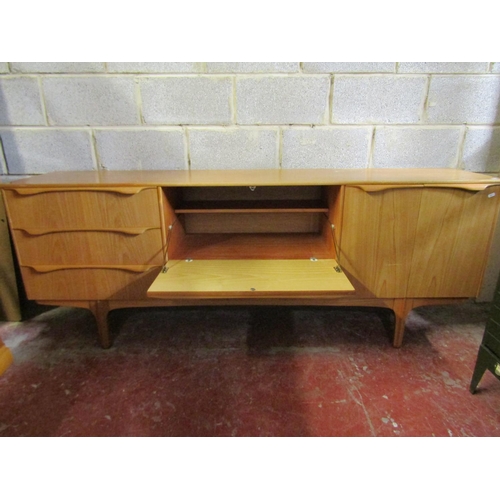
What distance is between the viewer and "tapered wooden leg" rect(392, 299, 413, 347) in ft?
5.31

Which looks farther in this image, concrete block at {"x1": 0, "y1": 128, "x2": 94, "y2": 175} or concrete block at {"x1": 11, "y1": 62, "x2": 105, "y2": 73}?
concrete block at {"x1": 0, "y1": 128, "x2": 94, "y2": 175}

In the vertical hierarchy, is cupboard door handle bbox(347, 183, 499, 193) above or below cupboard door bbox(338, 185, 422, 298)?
above

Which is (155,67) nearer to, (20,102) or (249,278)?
(20,102)

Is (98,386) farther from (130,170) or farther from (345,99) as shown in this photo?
(345,99)

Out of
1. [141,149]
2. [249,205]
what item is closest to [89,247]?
[141,149]

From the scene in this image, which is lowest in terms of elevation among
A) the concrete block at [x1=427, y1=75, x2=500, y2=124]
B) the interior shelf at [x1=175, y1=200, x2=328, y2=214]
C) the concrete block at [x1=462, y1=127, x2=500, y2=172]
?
the interior shelf at [x1=175, y1=200, x2=328, y2=214]

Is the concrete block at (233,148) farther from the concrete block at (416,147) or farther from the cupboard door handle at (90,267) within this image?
the cupboard door handle at (90,267)

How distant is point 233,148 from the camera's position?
1939 mm

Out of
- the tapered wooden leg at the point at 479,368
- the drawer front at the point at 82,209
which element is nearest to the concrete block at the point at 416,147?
the tapered wooden leg at the point at 479,368

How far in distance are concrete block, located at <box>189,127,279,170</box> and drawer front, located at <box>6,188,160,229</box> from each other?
59 centimetres

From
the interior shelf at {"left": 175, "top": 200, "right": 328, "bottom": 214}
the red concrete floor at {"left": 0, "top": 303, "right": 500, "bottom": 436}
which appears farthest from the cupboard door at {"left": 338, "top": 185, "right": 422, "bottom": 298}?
the red concrete floor at {"left": 0, "top": 303, "right": 500, "bottom": 436}

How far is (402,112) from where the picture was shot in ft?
6.15

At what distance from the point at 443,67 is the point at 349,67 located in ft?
1.69

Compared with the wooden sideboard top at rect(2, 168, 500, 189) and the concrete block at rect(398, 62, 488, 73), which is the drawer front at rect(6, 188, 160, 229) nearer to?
the wooden sideboard top at rect(2, 168, 500, 189)
